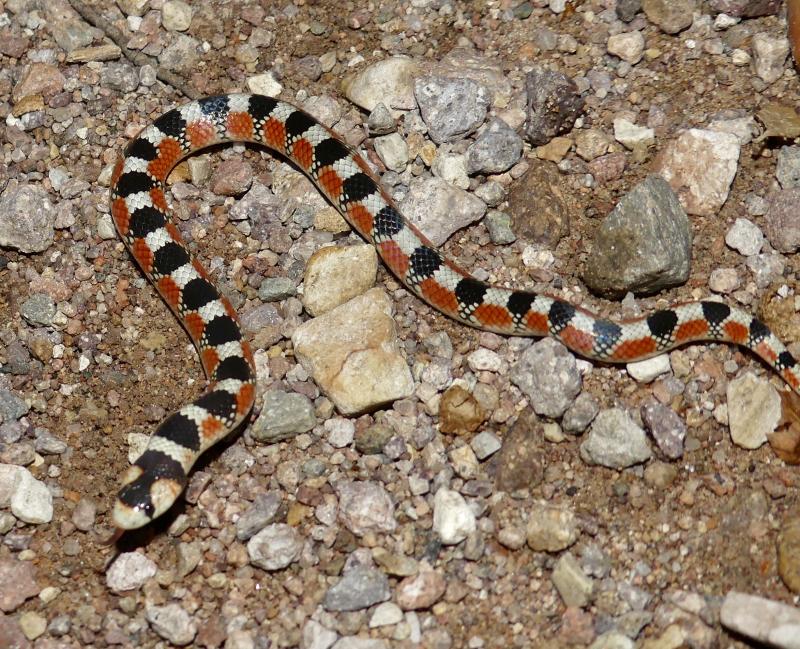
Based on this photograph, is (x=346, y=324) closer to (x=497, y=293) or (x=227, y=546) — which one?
(x=497, y=293)

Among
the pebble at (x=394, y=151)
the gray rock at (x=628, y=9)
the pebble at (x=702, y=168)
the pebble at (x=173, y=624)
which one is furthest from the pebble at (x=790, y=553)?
the gray rock at (x=628, y=9)

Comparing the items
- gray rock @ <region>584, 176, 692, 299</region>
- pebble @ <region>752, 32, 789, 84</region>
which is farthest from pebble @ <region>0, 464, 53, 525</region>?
pebble @ <region>752, 32, 789, 84</region>

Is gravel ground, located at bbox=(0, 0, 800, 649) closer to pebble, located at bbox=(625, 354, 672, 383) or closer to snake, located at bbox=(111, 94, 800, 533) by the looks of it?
pebble, located at bbox=(625, 354, 672, 383)

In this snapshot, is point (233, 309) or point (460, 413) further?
point (233, 309)

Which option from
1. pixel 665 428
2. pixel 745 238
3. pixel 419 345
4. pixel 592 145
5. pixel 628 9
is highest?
pixel 628 9

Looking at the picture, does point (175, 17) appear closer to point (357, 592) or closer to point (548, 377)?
point (548, 377)

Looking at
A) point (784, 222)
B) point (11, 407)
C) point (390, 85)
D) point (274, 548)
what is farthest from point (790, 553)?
point (11, 407)

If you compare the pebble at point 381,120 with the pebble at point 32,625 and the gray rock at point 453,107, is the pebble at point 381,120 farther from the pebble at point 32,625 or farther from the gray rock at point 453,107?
the pebble at point 32,625
